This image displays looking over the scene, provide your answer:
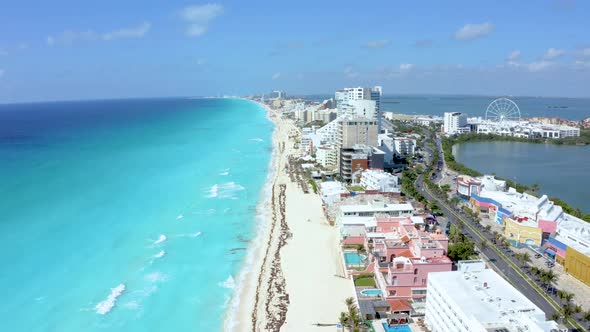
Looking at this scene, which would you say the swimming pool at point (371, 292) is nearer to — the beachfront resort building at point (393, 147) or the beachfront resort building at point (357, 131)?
the beachfront resort building at point (357, 131)

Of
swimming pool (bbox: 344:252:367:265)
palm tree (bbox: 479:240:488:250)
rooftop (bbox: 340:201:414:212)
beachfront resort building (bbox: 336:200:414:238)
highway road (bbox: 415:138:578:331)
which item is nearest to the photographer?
highway road (bbox: 415:138:578:331)

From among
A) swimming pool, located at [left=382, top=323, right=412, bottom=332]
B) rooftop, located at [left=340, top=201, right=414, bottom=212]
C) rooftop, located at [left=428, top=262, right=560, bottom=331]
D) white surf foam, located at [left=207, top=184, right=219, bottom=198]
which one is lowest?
swimming pool, located at [left=382, top=323, right=412, bottom=332]

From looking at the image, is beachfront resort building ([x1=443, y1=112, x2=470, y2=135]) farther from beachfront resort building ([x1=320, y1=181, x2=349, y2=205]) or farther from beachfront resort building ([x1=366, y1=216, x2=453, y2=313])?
beachfront resort building ([x1=366, y1=216, x2=453, y2=313])

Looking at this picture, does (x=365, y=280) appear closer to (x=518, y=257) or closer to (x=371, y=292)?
(x=371, y=292)

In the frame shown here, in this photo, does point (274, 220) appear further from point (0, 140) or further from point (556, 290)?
point (0, 140)

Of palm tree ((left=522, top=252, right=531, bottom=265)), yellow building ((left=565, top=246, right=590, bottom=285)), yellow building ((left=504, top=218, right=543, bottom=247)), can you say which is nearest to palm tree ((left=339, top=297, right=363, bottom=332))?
palm tree ((left=522, top=252, right=531, bottom=265))

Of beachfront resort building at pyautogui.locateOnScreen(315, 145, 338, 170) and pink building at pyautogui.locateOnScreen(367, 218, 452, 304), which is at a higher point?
beachfront resort building at pyautogui.locateOnScreen(315, 145, 338, 170)

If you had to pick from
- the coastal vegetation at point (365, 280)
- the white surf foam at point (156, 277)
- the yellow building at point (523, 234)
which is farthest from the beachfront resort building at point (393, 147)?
the white surf foam at point (156, 277)
